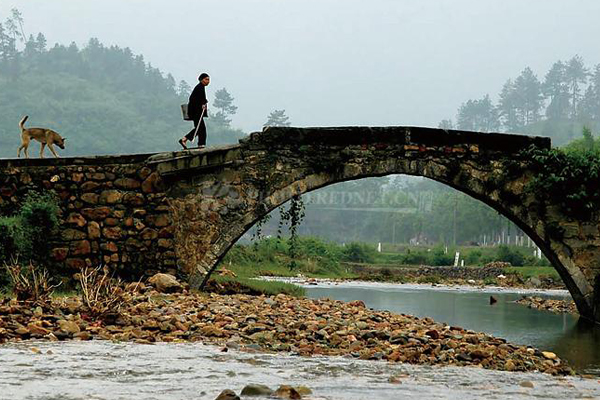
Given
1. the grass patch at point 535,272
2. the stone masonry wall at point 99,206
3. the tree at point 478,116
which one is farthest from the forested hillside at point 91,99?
the stone masonry wall at point 99,206

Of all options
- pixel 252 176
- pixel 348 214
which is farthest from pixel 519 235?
pixel 252 176

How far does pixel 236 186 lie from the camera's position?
1444cm

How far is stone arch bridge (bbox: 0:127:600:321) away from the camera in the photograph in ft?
46.6

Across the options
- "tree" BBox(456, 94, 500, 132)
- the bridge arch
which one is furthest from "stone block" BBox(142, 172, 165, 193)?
"tree" BBox(456, 94, 500, 132)

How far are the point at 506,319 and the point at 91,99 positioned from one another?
111m

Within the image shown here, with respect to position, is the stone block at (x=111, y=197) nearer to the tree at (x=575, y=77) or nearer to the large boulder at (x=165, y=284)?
the large boulder at (x=165, y=284)

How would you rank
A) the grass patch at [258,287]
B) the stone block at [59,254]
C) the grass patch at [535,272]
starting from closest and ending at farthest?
1. the stone block at [59,254]
2. the grass patch at [258,287]
3. the grass patch at [535,272]

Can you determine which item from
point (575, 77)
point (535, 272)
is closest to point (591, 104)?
point (575, 77)

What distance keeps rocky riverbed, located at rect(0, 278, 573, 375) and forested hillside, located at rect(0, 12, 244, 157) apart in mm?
81046

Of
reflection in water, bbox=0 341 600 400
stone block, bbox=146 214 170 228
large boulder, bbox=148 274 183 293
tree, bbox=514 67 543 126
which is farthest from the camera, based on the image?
tree, bbox=514 67 543 126

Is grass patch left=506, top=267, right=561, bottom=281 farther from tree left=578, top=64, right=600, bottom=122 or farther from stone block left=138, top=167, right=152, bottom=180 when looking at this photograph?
tree left=578, top=64, right=600, bottom=122

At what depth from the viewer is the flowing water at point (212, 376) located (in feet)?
20.1

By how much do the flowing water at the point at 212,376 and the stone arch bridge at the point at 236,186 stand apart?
579cm

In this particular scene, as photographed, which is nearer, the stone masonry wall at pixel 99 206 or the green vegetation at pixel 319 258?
the stone masonry wall at pixel 99 206
